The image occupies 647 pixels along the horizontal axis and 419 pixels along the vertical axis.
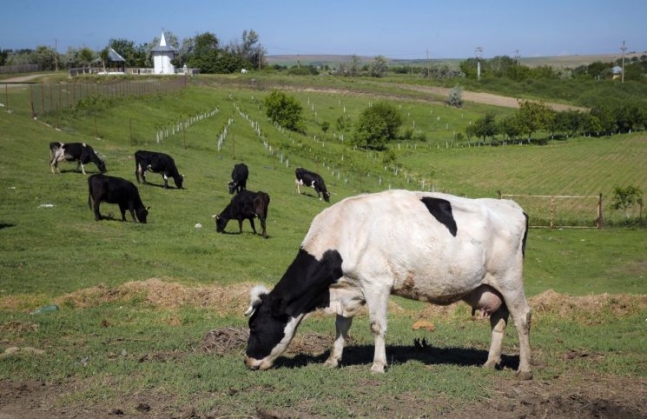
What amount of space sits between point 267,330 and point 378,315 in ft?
5.50

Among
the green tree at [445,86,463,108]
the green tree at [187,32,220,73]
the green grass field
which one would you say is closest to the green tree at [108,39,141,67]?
the green tree at [187,32,220,73]

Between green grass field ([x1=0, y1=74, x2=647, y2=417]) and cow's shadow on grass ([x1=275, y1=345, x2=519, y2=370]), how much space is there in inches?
2.5

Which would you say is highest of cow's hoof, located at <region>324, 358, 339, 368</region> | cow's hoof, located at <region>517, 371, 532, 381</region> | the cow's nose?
the cow's nose

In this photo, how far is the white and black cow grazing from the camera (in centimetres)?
1216

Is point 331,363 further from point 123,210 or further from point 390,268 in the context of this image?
point 123,210

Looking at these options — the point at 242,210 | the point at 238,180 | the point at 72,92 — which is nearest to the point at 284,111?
the point at 72,92

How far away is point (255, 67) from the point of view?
199 m

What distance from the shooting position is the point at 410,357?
1337cm

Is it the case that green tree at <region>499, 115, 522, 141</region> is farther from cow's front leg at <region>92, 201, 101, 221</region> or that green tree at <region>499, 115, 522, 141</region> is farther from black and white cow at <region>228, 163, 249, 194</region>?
cow's front leg at <region>92, 201, 101, 221</region>

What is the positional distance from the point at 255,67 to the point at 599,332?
188 m

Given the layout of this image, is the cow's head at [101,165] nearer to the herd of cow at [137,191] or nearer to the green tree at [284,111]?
the herd of cow at [137,191]

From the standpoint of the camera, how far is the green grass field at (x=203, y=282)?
11156mm

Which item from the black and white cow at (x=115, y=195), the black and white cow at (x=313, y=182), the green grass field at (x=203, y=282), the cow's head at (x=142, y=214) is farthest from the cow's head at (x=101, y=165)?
the black and white cow at (x=313, y=182)

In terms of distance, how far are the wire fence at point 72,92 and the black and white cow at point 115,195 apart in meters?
26.4
